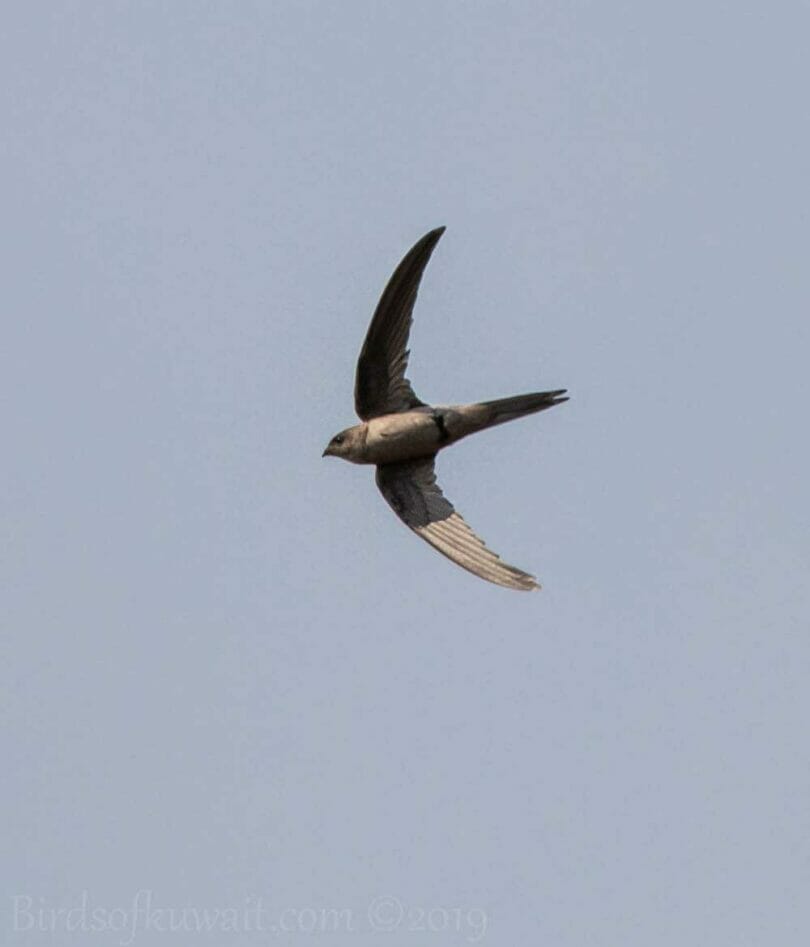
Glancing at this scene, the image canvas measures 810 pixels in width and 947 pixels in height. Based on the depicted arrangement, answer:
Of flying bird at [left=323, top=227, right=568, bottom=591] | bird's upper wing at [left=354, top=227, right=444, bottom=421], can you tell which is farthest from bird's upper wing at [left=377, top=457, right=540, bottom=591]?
Answer: bird's upper wing at [left=354, top=227, right=444, bottom=421]

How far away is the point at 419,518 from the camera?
23.3m

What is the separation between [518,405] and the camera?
22828mm

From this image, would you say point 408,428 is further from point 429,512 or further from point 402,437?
point 429,512

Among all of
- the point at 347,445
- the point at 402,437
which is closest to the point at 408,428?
the point at 402,437

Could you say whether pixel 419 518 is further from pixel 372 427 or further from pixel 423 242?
pixel 423 242

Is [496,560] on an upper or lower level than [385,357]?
lower

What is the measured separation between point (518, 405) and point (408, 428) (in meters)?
0.86

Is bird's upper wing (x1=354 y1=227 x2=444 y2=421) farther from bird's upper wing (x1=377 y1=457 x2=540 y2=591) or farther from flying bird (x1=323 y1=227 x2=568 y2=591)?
bird's upper wing (x1=377 y1=457 x2=540 y2=591)

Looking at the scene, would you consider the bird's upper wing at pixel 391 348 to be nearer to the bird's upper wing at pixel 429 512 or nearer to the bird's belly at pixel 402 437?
the bird's belly at pixel 402 437

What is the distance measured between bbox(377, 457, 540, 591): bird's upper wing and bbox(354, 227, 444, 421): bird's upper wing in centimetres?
50

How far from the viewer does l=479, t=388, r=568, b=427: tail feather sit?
74.6ft

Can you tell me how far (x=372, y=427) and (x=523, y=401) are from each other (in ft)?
3.92

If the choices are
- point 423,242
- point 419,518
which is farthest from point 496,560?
point 423,242

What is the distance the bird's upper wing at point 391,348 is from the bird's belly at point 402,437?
11 cm
